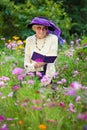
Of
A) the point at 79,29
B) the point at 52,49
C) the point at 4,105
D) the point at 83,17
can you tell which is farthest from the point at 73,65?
the point at 83,17

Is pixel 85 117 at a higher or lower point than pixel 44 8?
higher

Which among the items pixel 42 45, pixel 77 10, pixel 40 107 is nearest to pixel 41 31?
pixel 42 45

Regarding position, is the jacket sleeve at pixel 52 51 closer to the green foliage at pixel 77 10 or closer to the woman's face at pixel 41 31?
the woman's face at pixel 41 31

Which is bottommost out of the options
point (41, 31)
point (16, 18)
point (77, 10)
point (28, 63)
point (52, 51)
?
point (77, 10)

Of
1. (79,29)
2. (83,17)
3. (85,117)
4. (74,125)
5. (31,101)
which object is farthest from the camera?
(83,17)

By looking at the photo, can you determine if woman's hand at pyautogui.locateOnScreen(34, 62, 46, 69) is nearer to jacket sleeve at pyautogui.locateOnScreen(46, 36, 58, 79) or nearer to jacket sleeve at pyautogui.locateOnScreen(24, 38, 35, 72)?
jacket sleeve at pyautogui.locateOnScreen(24, 38, 35, 72)

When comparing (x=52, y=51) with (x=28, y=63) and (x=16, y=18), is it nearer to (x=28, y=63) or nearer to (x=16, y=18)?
(x=28, y=63)

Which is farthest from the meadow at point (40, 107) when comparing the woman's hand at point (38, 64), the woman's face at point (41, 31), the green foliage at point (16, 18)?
the green foliage at point (16, 18)

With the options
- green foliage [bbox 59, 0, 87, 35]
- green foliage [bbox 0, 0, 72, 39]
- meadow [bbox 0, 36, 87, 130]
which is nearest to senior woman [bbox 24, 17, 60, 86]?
meadow [bbox 0, 36, 87, 130]

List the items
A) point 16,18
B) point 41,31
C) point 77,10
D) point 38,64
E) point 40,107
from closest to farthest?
point 40,107 → point 38,64 → point 41,31 → point 16,18 → point 77,10

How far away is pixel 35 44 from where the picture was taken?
603cm

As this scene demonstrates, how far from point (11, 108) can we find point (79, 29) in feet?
38.1

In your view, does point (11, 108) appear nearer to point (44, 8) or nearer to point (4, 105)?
point (4, 105)

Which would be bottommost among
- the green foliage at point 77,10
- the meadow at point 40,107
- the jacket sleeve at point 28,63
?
the green foliage at point 77,10
